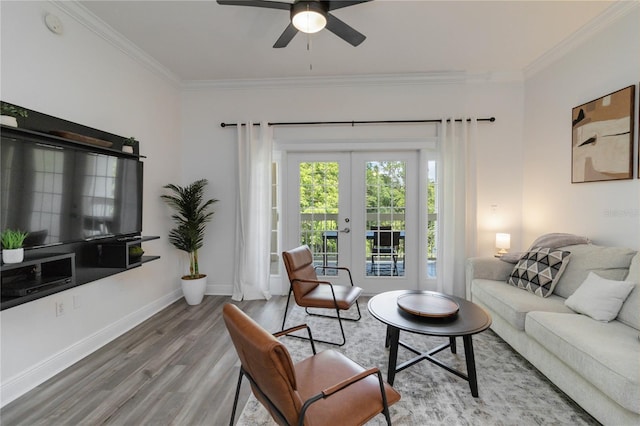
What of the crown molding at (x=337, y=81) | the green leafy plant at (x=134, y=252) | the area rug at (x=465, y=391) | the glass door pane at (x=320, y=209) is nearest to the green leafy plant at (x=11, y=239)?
the green leafy plant at (x=134, y=252)

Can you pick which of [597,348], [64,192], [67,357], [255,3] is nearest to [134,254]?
[64,192]

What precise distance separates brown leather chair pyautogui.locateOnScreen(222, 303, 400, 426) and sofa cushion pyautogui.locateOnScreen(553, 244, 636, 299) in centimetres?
217

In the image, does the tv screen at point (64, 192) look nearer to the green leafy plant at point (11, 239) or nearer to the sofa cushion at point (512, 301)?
the green leafy plant at point (11, 239)

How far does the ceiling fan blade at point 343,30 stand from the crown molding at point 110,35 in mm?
2206

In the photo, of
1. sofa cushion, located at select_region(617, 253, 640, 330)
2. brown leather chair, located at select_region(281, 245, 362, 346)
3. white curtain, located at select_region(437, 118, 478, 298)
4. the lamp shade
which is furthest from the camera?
white curtain, located at select_region(437, 118, 478, 298)

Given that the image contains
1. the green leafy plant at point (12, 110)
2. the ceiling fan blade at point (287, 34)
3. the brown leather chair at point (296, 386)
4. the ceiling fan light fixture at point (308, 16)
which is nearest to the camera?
the brown leather chair at point (296, 386)

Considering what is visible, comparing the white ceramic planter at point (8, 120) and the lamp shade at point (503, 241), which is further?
the lamp shade at point (503, 241)

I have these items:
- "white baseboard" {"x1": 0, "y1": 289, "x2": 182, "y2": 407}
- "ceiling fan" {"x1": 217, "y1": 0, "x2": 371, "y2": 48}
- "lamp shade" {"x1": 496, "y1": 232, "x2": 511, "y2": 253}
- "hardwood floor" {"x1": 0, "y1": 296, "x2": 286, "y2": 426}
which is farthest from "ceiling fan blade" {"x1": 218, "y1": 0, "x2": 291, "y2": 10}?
"lamp shade" {"x1": 496, "y1": 232, "x2": 511, "y2": 253}

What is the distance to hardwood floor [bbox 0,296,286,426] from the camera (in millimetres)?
1831

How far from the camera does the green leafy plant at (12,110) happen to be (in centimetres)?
185

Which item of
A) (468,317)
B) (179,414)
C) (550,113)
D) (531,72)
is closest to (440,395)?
(468,317)

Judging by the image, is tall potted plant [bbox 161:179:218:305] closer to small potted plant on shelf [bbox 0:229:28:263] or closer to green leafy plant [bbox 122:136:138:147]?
green leafy plant [bbox 122:136:138:147]

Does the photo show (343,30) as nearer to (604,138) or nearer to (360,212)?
(360,212)

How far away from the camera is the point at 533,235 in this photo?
3.74 m
